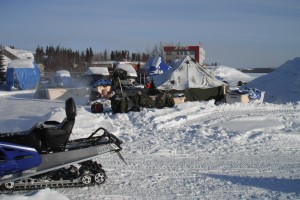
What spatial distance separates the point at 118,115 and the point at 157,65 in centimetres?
2080

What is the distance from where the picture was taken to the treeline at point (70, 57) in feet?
234

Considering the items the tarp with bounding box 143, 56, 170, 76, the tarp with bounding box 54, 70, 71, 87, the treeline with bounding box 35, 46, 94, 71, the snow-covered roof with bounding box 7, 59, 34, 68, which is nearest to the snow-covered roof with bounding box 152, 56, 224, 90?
the tarp with bounding box 143, 56, 170, 76

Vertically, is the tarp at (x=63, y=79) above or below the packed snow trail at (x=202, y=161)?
below

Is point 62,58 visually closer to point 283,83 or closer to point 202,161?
Answer: point 283,83

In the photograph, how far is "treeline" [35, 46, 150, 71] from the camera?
71.4 meters

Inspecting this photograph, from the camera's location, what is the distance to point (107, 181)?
6.10 metres

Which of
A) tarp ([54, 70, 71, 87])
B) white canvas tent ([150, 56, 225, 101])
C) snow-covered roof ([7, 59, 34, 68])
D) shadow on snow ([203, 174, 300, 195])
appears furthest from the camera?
tarp ([54, 70, 71, 87])

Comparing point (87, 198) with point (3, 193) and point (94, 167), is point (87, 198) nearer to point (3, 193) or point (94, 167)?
point (94, 167)

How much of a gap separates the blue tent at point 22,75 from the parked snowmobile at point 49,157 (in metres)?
31.8

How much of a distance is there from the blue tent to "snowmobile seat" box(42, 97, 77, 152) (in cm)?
3207

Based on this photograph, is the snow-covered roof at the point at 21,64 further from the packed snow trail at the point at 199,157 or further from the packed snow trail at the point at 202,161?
the packed snow trail at the point at 202,161

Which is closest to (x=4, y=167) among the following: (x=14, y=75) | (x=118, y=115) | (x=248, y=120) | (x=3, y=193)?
(x=3, y=193)

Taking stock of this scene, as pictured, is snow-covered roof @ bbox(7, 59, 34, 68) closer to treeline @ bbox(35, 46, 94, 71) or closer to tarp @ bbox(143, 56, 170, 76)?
tarp @ bbox(143, 56, 170, 76)

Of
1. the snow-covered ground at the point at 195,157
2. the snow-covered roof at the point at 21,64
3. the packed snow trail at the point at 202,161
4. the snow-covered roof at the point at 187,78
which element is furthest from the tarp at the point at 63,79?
the packed snow trail at the point at 202,161
